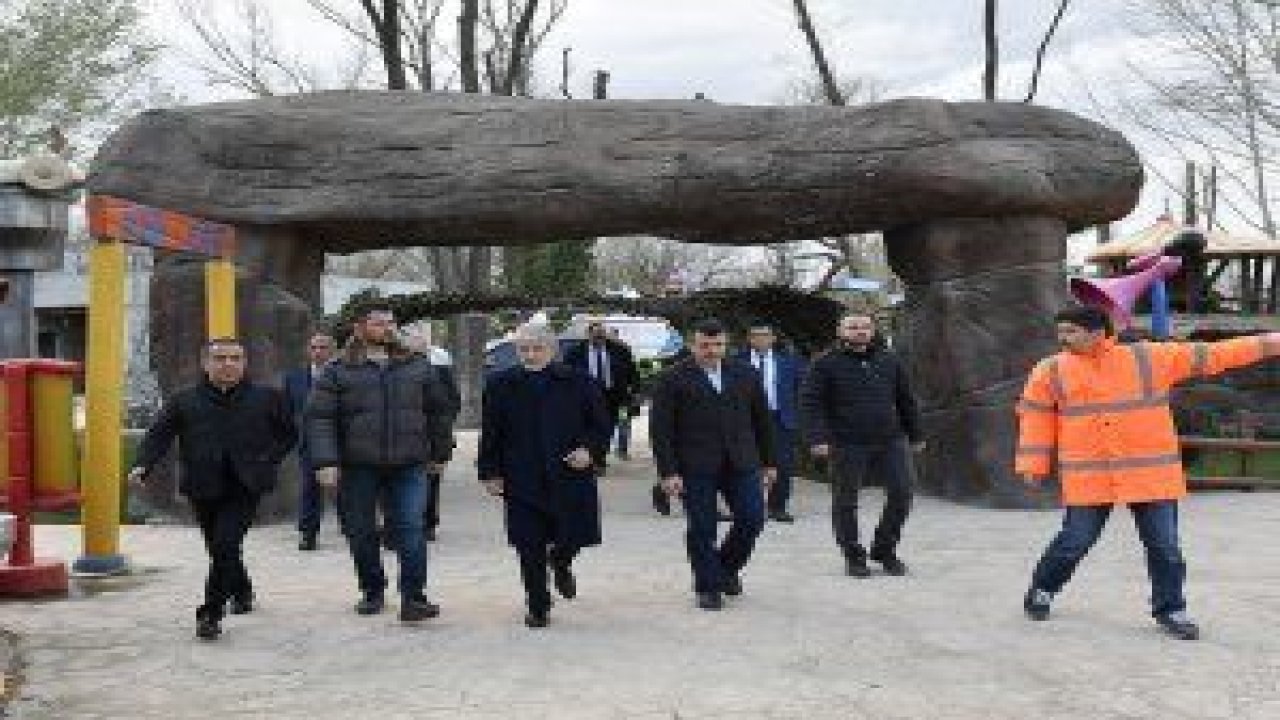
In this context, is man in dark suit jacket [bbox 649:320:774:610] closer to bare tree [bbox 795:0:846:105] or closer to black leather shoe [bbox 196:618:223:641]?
black leather shoe [bbox 196:618:223:641]

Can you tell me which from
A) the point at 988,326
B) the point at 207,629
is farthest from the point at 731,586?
the point at 988,326

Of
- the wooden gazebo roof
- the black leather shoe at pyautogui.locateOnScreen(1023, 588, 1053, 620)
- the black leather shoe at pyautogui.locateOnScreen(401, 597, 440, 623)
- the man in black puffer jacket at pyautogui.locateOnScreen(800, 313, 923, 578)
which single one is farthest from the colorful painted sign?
the wooden gazebo roof

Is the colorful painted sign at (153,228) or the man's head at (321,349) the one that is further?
the man's head at (321,349)

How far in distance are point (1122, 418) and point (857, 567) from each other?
2.04 m

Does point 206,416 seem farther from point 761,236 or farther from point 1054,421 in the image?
point 761,236

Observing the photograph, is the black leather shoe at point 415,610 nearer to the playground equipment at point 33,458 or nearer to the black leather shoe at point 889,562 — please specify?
the playground equipment at point 33,458

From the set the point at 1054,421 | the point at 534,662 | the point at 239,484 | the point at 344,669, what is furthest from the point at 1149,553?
the point at 239,484

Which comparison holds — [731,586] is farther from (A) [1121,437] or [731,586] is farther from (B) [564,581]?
(A) [1121,437]

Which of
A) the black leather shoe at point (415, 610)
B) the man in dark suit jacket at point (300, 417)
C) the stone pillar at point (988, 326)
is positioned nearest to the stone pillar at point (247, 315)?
the man in dark suit jacket at point (300, 417)

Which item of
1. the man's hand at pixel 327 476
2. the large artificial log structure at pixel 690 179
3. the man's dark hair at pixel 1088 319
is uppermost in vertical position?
the large artificial log structure at pixel 690 179

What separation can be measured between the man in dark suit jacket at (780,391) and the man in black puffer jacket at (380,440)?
3975 millimetres

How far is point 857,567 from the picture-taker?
311 inches

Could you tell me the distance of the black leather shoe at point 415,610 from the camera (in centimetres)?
680

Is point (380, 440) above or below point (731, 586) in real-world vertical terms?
above
